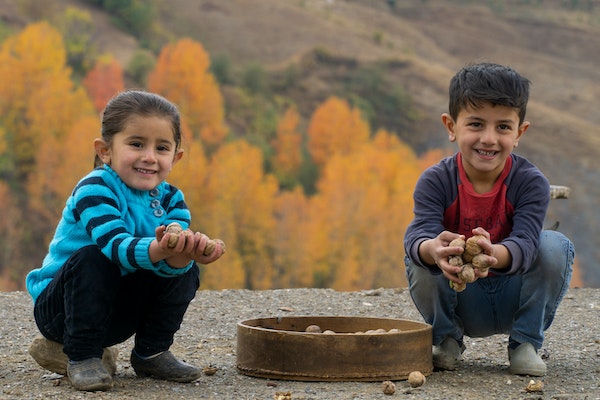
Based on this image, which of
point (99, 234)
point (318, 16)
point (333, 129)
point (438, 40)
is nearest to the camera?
point (99, 234)

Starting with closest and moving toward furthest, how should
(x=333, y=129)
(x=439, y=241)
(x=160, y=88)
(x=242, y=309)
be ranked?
1. (x=439, y=241)
2. (x=242, y=309)
3. (x=160, y=88)
4. (x=333, y=129)

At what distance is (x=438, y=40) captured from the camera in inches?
3206

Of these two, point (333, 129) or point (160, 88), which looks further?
point (333, 129)

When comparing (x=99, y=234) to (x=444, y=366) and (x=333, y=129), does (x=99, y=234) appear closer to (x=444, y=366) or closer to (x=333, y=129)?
(x=444, y=366)

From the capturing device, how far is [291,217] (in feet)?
175

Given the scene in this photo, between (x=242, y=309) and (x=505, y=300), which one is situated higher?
(x=505, y=300)

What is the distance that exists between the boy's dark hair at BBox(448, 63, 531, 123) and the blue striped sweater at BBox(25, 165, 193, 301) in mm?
1253

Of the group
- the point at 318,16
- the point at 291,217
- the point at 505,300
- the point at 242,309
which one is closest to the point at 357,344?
the point at 505,300

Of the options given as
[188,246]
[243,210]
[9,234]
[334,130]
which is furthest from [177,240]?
[334,130]

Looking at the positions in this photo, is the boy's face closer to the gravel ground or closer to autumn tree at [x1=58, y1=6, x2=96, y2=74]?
the gravel ground

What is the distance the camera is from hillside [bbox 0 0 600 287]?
196 feet

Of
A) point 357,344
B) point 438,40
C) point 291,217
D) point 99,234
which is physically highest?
point 438,40

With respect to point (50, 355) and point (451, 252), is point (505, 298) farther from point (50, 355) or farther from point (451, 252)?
point (50, 355)

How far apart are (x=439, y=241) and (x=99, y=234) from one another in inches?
49.8
